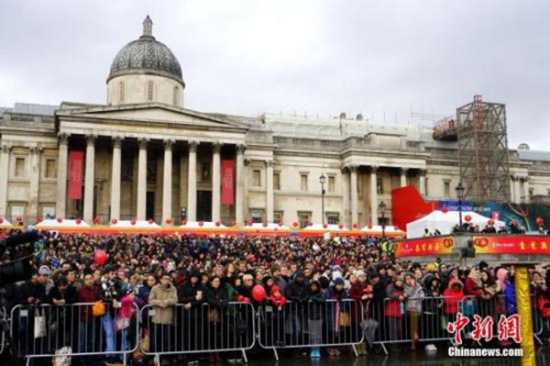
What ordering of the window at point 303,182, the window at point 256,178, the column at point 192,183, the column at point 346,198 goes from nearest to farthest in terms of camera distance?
the column at point 192,183 < the window at point 256,178 < the window at point 303,182 < the column at point 346,198

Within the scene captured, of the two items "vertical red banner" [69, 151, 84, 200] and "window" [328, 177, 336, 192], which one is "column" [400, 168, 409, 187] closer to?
"window" [328, 177, 336, 192]

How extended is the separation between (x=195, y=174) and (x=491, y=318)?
122ft

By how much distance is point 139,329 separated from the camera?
10.8m

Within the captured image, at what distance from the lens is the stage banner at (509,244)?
27109 mm

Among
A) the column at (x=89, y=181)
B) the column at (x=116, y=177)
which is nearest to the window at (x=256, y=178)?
the column at (x=116, y=177)

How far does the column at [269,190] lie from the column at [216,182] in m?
5.02

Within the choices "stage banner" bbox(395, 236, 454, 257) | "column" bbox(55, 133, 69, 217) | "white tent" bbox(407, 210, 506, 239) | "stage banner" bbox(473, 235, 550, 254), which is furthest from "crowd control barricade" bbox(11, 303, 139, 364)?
"column" bbox(55, 133, 69, 217)

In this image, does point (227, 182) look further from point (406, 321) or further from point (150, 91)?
point (406, 321)

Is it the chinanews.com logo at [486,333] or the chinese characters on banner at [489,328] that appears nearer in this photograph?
the chinanews.com logo at [486,333]

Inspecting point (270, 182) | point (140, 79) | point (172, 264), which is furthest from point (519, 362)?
point (140, 79)

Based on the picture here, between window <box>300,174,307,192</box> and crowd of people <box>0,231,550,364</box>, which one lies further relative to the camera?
window <box>300,174,307,192</box>

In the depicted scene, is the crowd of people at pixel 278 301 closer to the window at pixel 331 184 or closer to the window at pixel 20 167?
the window at pixel 20 167

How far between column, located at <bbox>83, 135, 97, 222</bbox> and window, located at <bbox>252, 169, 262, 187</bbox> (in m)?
14.3

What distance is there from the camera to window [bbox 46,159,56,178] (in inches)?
1865
